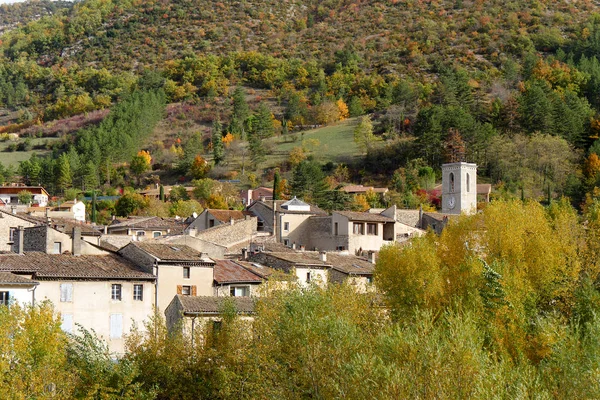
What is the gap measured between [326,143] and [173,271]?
102 meters

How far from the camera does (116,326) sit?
1996 inches

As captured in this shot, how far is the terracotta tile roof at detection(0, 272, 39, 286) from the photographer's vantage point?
1812 inches

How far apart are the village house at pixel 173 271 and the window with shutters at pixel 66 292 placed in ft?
14.0

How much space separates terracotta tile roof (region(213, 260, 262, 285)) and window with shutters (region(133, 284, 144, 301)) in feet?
12.6

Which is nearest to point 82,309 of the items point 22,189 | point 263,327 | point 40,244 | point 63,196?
point 40,244

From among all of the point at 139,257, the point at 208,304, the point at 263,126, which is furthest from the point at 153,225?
the point at 263,126

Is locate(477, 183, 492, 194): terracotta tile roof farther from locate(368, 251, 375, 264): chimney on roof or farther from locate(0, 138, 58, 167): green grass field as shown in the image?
locate(0, 138, 58, 167): green grass field

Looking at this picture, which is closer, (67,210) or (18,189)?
(67,210)

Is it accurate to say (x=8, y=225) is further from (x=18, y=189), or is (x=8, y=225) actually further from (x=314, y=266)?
(x=18, y=189)

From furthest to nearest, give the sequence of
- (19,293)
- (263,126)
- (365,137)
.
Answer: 1. (263,126)
2. (365,137)
3. (19,293)

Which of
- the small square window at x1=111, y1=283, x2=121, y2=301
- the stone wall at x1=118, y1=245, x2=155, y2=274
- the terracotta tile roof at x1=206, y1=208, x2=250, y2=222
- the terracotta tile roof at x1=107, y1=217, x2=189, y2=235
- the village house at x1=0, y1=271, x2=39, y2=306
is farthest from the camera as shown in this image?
the terracotta tile roof at x1=107, y1=217, x2=189, y2=235

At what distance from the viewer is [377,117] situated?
16762 centimetres

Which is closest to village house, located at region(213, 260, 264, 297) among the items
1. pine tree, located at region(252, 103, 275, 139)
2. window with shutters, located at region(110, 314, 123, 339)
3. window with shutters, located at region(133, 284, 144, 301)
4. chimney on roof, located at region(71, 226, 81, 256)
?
window with shutters, located at region(133, 284, 144, 301)

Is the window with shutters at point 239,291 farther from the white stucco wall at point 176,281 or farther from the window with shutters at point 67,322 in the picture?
the window with shutters at point 67,322
